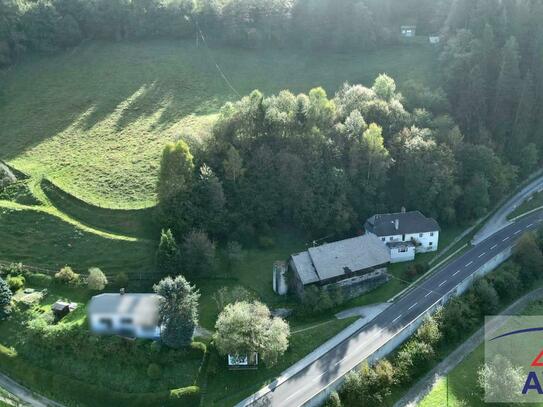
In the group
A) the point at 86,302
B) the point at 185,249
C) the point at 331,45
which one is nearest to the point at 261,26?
the point at 331,45

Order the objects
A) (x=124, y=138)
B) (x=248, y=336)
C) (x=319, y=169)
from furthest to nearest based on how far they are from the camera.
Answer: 1. (x=124, y=138)
2. (x=319, y=169)
3. (x=248, y=336)

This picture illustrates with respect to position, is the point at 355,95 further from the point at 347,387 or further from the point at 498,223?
the point at 347,387

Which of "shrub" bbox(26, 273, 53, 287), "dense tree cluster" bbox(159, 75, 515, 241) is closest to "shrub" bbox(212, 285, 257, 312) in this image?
"dense tree cluster" bbox(159, 75, 515, 241)

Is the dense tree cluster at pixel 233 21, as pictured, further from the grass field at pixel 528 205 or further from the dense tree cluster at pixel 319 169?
the grass field at pixel 528 205

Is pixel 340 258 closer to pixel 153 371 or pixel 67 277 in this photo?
pixel 153 371

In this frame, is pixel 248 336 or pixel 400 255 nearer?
pixel 248 336

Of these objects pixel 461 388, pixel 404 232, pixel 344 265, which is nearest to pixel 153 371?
pixel 344 265
